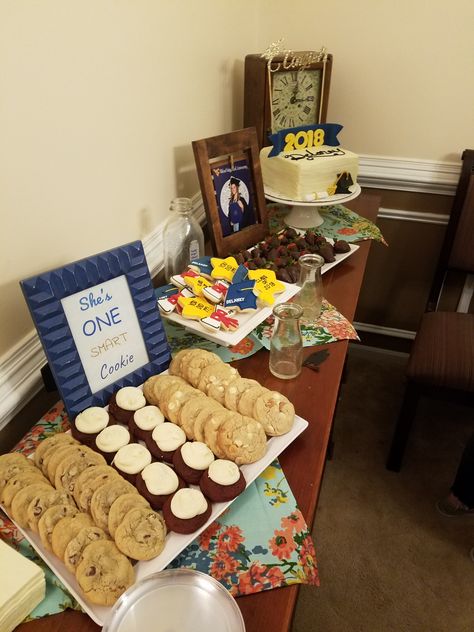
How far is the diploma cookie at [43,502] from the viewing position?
60 cm

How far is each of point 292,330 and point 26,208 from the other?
52 cm

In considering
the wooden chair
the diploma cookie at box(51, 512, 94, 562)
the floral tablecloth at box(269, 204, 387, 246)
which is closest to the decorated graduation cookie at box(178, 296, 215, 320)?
the diploma cookie at box(51, 512, 94, 562)

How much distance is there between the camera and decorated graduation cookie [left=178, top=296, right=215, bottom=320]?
96 cm

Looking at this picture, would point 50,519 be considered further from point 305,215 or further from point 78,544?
point 305,215

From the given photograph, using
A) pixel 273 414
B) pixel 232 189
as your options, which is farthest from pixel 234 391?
pixel 232 189

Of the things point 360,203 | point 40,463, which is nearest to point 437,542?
point 360,203

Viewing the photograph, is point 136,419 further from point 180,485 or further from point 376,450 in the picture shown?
point 376,450

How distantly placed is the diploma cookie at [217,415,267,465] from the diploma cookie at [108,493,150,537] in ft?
0.45

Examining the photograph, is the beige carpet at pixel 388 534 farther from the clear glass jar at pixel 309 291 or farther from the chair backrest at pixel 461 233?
the clear glass jar at pixel 309 291

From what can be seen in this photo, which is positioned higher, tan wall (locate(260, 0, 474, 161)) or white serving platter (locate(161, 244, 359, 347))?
tan wall (locate(260, 0, 474, 161))

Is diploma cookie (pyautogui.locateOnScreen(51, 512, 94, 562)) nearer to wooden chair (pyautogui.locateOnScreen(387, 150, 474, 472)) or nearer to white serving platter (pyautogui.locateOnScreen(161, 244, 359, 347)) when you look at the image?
white serving platter (pyautogui.locateOnScreen(161, 244, 359, 347))

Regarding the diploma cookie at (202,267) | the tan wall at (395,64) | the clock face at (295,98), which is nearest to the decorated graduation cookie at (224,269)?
the diploma cookie at (202,267)

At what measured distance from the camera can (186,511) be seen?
24.2 inches

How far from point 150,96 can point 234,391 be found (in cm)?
73
